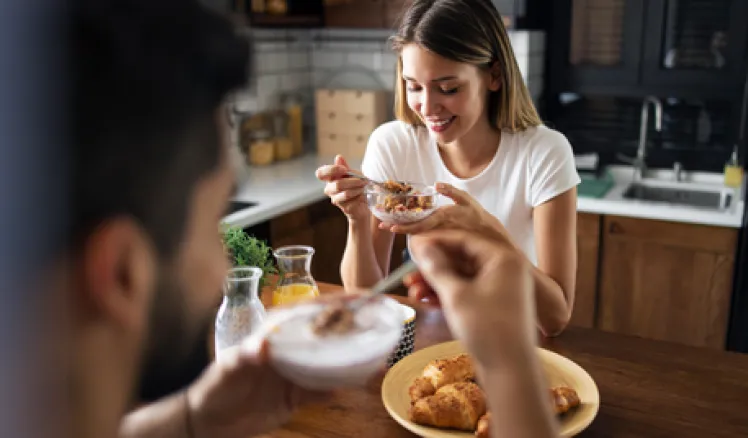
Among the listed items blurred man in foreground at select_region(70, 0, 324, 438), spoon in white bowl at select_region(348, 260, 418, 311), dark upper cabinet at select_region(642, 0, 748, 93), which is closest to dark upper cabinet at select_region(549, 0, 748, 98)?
dark upper cabinet at select_region(642, 0, 748, 93)

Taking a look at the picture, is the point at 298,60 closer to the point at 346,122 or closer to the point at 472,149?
the point at 346,122

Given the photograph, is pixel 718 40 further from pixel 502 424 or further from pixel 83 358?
pixel 83 358

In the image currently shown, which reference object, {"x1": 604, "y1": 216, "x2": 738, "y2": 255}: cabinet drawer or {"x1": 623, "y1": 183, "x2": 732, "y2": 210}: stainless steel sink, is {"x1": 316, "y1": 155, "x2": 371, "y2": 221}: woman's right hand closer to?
{"x1": 604, "y1": 216, "x2": 738, "y2": 255}: cabinet drawer

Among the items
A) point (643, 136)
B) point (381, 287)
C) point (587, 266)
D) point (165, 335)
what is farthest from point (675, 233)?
point (165, 335)

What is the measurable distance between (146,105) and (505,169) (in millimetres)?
1577

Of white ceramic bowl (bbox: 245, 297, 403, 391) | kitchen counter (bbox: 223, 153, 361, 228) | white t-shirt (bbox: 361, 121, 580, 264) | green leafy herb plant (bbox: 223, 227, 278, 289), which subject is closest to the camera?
white ceramic bowl (bbox: 245, 297, 403, 391)

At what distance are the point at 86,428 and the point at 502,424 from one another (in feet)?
1.03

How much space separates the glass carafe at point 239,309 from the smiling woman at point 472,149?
1.46 feet

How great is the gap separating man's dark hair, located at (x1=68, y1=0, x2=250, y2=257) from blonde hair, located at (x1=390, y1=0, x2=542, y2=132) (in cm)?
132

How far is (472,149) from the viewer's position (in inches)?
74.5

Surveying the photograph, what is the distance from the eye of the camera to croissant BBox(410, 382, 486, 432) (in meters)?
1.01

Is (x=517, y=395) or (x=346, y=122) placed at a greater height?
(x=517, y=395)

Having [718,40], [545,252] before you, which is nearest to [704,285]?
[718,40]

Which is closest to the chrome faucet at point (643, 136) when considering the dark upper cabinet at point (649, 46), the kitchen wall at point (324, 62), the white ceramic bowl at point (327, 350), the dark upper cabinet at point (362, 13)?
the dark upper cabinet at point (649, 46)
